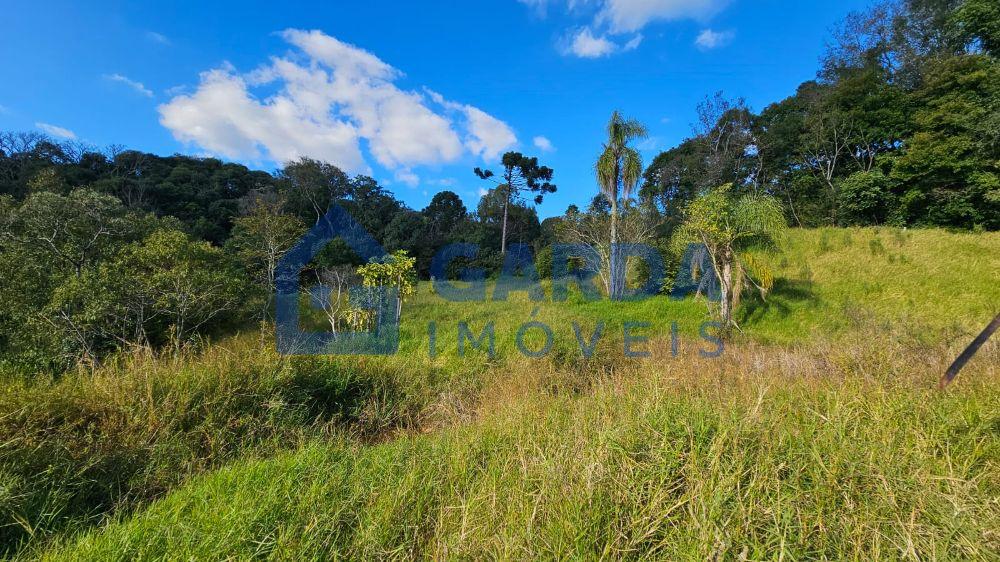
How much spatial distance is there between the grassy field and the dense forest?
3076 millimetres

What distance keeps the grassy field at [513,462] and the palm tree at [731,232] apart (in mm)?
2835

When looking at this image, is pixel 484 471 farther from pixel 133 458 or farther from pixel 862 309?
pixel 862 309

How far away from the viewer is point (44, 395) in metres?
3.04

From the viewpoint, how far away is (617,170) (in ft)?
40.0

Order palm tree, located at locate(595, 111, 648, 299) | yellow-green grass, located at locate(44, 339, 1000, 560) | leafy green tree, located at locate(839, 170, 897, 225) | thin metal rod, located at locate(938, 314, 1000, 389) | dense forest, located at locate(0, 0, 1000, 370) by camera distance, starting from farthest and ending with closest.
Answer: leafy green tree, located at locate(839, 170, 897, 225) → palm tree, located at locate(595, 111, 648, 299) → dense forest, located at locate(0, 0, 1000, 370) → thin metal rod, located at locate(938, 314, 1000, 389) → yellow-green grass, located at locate(44, 339, 1000, 560)

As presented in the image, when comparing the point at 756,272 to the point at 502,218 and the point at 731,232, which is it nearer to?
the point at 731,232

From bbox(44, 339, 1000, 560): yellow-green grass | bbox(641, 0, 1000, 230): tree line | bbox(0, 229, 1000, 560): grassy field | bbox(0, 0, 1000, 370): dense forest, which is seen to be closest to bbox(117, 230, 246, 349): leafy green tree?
bbox(0, 0, 1000, 370): dense forest

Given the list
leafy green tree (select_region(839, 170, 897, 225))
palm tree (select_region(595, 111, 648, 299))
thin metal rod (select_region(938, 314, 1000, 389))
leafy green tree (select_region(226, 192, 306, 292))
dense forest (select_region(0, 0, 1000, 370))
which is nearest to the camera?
thin metal rod (select_region(938, 314, 1000, 389))

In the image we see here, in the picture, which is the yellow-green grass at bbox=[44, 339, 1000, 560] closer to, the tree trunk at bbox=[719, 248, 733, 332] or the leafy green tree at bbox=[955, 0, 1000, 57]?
the tree trunk at bbox=[719, 248, 733, 332]

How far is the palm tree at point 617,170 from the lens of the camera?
11875 millimetres

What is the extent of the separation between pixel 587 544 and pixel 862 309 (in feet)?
34.2

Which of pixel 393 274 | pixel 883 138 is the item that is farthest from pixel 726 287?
pixel 883 138

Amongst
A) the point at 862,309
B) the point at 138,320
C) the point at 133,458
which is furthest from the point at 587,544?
the point at 862,309

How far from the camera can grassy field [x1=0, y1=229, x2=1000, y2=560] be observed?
1.65 meters
